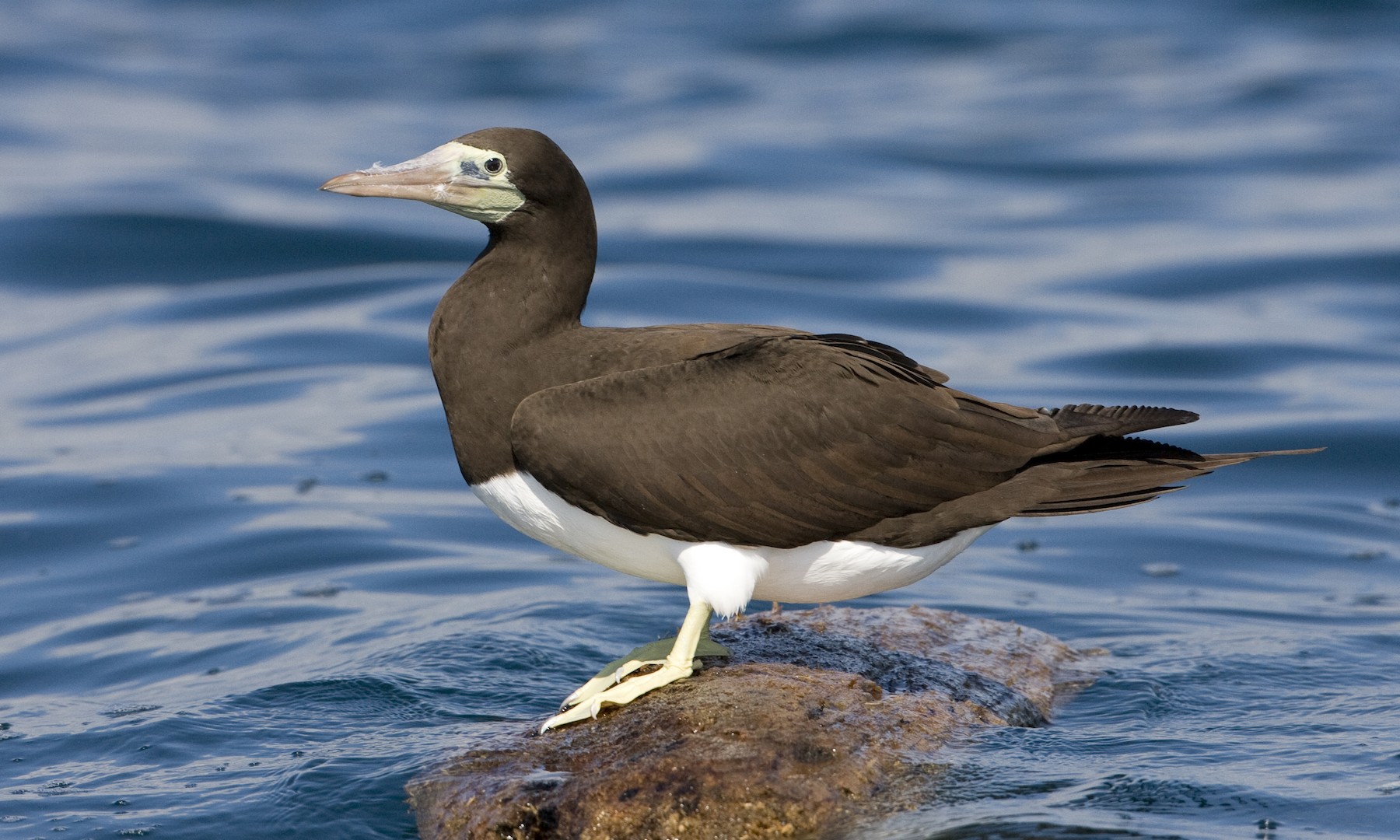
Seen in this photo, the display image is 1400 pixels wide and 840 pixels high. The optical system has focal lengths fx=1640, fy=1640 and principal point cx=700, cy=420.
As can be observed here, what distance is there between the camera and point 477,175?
597cm

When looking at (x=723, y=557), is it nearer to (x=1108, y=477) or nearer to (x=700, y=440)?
(x=700, y=440)

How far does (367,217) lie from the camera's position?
1802 cm

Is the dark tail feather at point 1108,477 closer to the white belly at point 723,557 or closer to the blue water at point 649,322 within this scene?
the white belly at point 723,557

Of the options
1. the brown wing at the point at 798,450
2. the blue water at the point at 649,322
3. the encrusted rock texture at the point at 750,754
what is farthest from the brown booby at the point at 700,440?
the blue water at the point at 649,322

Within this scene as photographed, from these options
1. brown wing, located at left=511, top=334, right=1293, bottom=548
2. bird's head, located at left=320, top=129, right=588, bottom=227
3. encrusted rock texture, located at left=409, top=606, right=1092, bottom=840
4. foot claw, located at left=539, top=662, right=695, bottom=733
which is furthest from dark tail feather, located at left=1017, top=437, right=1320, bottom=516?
bird's head, located at left=320, top=129, right=588, bottom=227

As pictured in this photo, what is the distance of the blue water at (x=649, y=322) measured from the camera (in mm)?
6719

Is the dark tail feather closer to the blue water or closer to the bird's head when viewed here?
the blue water

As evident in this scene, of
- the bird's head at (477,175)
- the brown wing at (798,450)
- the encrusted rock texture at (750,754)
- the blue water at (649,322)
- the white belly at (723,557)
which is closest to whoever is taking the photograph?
the encrusted rock texture at (750,754)

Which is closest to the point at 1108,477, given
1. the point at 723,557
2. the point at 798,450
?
the point at 798,450

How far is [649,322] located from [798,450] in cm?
825

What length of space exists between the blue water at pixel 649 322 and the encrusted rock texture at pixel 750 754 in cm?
21

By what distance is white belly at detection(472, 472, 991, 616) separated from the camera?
5797 millimetres

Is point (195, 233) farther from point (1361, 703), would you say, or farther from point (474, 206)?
point (1361, 703)

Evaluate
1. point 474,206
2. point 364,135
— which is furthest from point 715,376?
point 364,135
